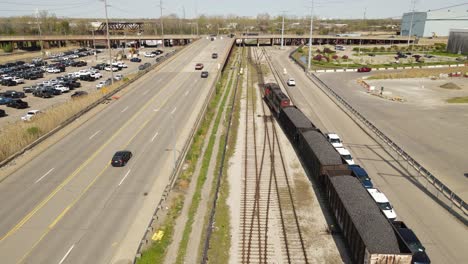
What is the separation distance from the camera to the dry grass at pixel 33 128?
1621 inches

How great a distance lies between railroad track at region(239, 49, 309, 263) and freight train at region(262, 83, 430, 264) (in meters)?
3.12

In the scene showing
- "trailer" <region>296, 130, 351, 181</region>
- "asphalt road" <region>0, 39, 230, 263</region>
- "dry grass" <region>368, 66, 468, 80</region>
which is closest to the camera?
"asphalt road" <region>0, 39, 230, 263</region>

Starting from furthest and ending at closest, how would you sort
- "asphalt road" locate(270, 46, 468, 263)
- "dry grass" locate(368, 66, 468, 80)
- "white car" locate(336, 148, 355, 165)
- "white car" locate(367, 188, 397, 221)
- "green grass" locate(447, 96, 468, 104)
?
"dry grass" locate(368, 66, 468, 80)
"green grass" locate(447, 96, 468, 104)
"white car" locate(336, 148, 355, 165)
"white car" locate(367, 188, 397, 221)
"asphalt road" locate(270, 46, 468, 263)

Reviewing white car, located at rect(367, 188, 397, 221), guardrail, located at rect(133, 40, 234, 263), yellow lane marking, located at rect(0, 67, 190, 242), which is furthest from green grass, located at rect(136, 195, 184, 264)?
white car, located at rect(367, 188, 397, 221)

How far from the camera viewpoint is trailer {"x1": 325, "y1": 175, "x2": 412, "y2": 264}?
19688 mm

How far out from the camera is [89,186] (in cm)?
3319

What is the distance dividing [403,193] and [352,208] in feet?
36.8

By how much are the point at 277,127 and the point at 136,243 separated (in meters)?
31.8

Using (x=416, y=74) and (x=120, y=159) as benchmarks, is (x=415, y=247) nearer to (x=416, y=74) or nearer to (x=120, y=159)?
(x=120, y=159)

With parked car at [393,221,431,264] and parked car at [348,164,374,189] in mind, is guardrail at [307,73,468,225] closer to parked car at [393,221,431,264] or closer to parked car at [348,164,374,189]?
parked car at [348,164,374,189]

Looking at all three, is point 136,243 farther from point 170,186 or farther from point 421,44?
point 421,44

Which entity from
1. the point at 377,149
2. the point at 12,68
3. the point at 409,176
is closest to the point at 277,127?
the point at 377,149

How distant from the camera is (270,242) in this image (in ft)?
84.6

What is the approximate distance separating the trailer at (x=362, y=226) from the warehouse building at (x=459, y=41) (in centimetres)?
14188
